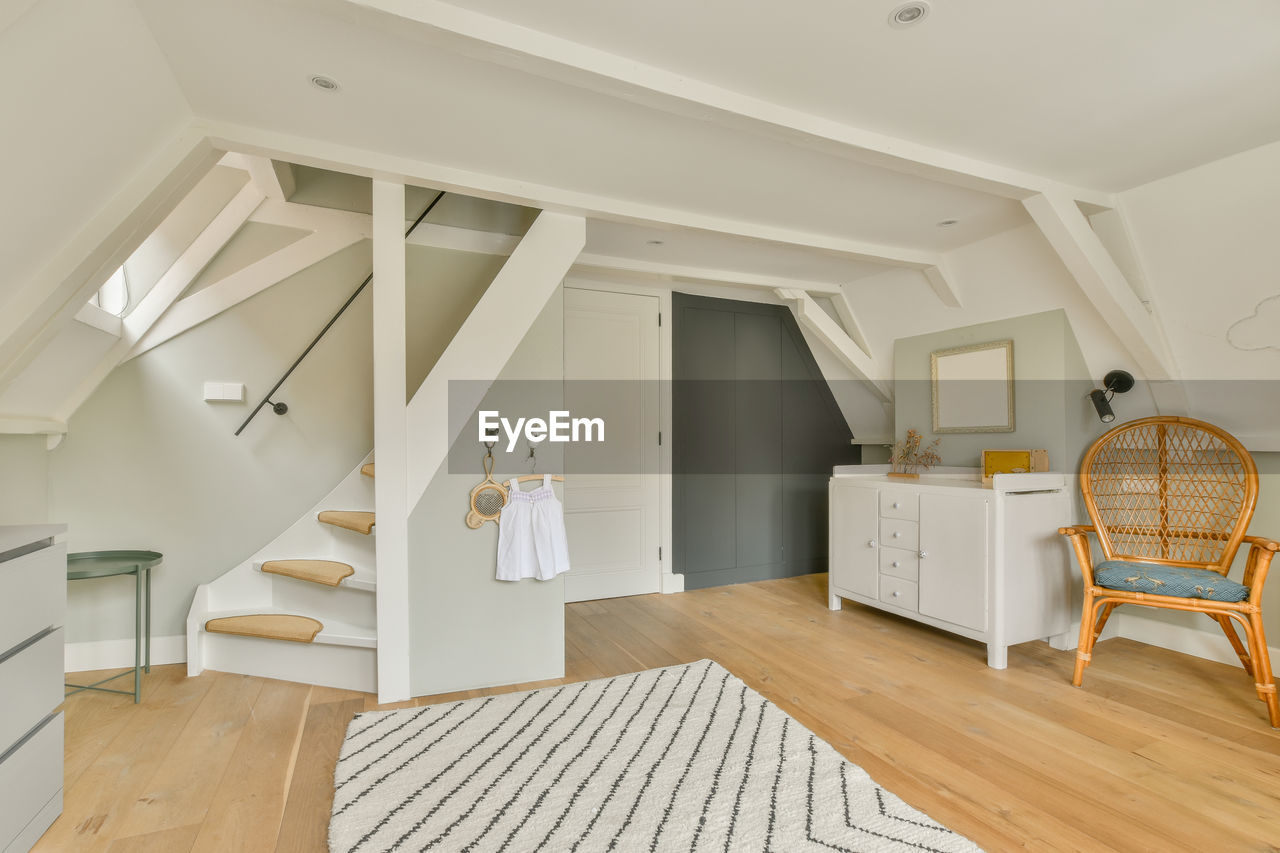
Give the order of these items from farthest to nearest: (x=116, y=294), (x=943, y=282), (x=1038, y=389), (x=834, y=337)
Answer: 1. (x=834, y=337)
2. (x=943, y=282)
3. (x=1038, y=389)
4. (x=116, y=294)

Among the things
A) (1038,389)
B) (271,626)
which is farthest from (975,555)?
(271,626)

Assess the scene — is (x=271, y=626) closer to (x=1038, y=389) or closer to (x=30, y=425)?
(x=30, y=425)

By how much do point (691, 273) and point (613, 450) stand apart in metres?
1.28

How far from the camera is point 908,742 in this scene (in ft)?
7.18

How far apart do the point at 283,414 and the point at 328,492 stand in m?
0.46

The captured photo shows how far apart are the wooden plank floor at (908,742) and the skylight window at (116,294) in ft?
5.52

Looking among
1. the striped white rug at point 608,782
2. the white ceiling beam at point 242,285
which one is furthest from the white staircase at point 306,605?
the white ceiling beam at point 242,285

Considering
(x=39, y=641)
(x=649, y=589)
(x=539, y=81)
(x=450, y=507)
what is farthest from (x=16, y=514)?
(x=649, y=589)

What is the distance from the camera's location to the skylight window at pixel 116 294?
110 inches

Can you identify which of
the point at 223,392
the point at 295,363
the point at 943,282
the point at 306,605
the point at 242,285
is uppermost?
the point at 943,282

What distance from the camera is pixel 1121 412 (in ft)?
10.5

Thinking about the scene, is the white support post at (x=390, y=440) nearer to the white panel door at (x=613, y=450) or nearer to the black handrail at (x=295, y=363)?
the black handrail at (x=295, y=363)

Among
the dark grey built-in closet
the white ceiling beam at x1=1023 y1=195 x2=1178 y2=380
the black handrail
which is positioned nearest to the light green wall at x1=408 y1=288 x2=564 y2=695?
the black handrail

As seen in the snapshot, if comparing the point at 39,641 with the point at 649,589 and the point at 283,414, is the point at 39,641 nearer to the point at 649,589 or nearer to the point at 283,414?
the point at 283,414
